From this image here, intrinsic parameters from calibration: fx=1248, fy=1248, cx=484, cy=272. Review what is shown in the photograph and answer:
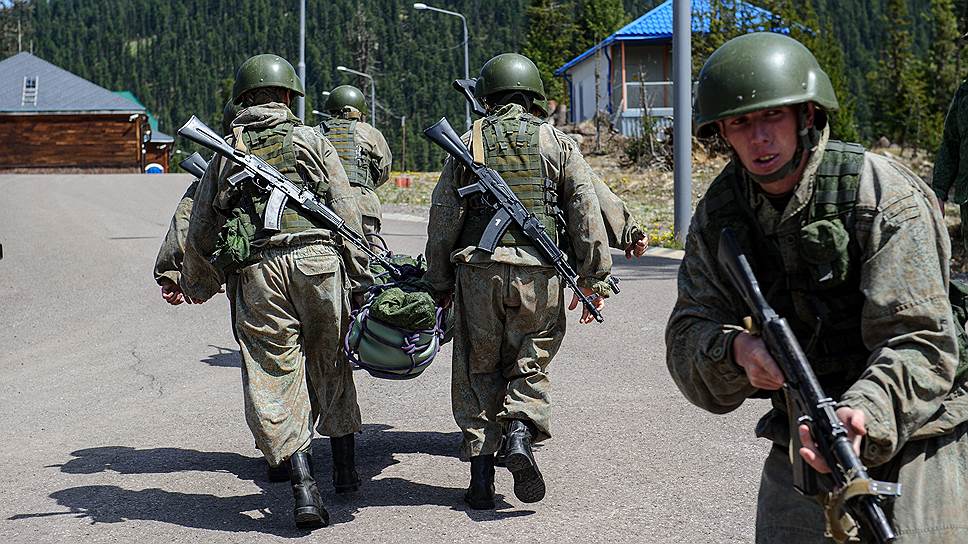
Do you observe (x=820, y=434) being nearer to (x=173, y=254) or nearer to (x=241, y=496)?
(x=241, y=496)

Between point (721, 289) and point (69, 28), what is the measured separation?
191 metres

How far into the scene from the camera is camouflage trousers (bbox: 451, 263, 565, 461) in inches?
228

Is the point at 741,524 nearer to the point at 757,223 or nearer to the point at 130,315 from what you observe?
the point at 757,223

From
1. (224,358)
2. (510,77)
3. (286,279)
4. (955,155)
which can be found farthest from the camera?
(224,358)

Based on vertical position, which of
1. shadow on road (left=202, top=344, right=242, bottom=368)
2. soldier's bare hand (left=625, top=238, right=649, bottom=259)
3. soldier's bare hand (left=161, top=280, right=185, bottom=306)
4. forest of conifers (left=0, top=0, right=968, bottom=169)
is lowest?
shadow on road (left=202, top=344, right=242, bottom=368)

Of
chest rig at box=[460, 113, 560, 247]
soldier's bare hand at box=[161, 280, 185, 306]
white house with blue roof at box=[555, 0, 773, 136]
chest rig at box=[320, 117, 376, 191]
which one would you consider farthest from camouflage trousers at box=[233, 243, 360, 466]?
white house with blue roof at box=[555, 0, 773, 136]

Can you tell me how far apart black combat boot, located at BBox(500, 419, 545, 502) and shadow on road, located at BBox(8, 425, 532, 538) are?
0.49 ft

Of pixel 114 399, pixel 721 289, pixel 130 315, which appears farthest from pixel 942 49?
pixel 721 289

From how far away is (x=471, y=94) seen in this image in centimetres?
673

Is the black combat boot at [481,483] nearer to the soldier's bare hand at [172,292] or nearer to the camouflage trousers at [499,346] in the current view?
the camouflage trousers at [499,346]

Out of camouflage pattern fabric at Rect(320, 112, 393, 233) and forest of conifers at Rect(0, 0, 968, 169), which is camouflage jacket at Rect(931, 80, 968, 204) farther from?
forest of conifers at Rect(0, 0, 968, 169)

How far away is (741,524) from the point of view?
5355 millimetres

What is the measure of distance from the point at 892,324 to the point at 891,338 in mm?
32

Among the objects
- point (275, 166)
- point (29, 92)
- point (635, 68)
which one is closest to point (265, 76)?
Result: point (275, 166)
